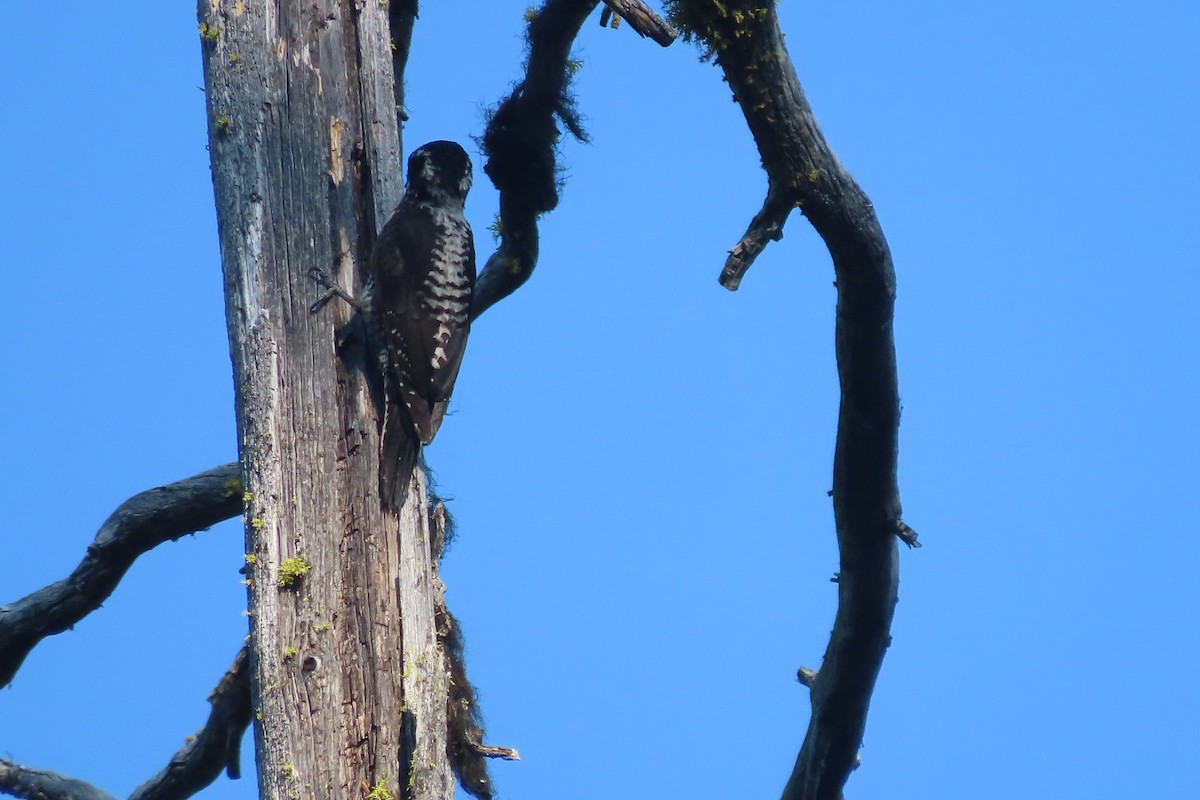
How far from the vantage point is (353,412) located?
3.40 metres

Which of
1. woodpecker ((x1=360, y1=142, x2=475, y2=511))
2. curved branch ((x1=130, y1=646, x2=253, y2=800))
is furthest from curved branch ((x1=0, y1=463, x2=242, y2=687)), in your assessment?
woodpecker ((x1=360, y1=142, x2=475, y2=511))

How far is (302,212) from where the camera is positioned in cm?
349

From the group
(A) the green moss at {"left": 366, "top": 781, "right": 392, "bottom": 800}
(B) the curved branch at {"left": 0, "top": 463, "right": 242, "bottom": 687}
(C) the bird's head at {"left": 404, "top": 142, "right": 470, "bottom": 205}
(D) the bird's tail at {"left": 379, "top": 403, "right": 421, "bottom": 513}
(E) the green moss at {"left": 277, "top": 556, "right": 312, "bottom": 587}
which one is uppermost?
(C) the bird's head at {"left": 404, "top": 142, "right": 470, "bottom": 205}

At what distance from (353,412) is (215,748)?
5.38 ft

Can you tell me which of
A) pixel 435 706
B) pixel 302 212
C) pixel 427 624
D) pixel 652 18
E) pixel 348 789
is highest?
pixel 652 18

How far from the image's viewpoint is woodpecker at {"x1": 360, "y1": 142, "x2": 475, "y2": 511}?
11.5 feet

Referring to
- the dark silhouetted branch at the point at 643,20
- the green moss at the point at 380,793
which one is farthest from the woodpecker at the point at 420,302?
the dark silhouetted branch at the point at 643,20

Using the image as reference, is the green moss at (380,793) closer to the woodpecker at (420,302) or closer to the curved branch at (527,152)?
the woodpecker at (420,302)

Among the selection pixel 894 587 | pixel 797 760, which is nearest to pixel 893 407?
pixel 894 587

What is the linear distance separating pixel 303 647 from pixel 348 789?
1.21ft

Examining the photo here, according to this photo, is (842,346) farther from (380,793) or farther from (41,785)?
(41,785)

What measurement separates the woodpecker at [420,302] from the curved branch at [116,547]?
97cm

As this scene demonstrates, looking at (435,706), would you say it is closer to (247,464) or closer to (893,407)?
(247,464)

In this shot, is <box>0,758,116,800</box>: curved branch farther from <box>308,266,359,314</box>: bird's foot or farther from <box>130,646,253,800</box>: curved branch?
<box>308,266,359,314</box>: bird's foot
